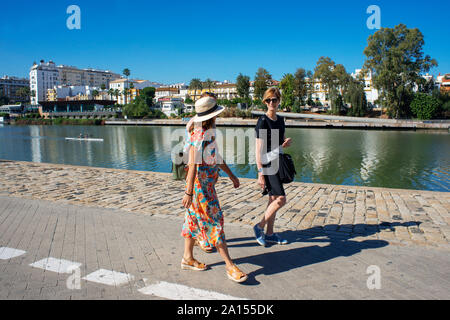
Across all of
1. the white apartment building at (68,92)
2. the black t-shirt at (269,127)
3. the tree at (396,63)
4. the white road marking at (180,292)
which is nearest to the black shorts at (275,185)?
the black t-shirt at (269,127)

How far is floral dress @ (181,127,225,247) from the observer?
11.9 feet

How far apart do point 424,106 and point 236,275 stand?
68.2 metres

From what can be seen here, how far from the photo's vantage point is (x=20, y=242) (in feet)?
15.8

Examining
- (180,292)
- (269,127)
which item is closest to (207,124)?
(269,127)

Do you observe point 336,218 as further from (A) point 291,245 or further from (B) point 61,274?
(B) point 61,274

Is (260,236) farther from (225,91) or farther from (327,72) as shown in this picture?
(225,91)

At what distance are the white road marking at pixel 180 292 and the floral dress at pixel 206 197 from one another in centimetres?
51

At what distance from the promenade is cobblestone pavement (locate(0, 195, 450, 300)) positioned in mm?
12

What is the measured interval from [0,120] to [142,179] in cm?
14264

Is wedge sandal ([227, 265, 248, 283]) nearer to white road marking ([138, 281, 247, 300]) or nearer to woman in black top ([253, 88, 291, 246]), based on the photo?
white road marking ([138, 281, 247, 300])

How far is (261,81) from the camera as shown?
337 ft

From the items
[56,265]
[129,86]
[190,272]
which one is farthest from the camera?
[129,86]

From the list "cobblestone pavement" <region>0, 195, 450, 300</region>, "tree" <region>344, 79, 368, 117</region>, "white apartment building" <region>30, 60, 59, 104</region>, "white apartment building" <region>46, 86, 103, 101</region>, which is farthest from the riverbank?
"white apartment building" <region>30, 60, 59, 104</region>

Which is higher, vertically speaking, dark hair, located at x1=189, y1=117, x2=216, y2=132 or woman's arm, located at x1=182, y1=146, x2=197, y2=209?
dark hair, located at x1=189, y1=117, x2=216, y2=132
